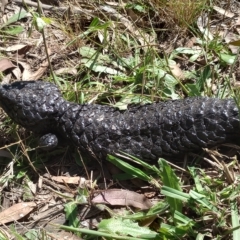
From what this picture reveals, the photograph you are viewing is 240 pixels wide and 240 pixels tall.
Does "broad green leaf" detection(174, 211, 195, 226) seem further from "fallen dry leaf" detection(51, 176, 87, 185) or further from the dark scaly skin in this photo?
"fallen dry leaf" detection(51, 176, 87, 185)

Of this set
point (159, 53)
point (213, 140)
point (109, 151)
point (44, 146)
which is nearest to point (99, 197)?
point (109, 151)

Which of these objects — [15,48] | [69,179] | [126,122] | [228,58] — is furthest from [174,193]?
[15,48]

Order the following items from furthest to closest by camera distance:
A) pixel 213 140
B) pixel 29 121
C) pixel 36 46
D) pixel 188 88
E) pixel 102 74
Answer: pixel 36 46 < pixel 102 74 < pixel 188 88 < pixel 29 121 < pixel 213 140

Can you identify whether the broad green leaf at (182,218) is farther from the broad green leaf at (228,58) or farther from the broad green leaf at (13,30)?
the broad green leaf at (13,30)

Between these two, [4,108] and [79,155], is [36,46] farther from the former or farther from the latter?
[79,155]

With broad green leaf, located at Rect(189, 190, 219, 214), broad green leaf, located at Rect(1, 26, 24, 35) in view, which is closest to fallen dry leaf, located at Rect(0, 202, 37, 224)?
broad green leaf, located at Rect(189, 190, 219, 214)

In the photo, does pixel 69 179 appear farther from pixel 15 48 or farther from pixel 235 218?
pixel 15 48
